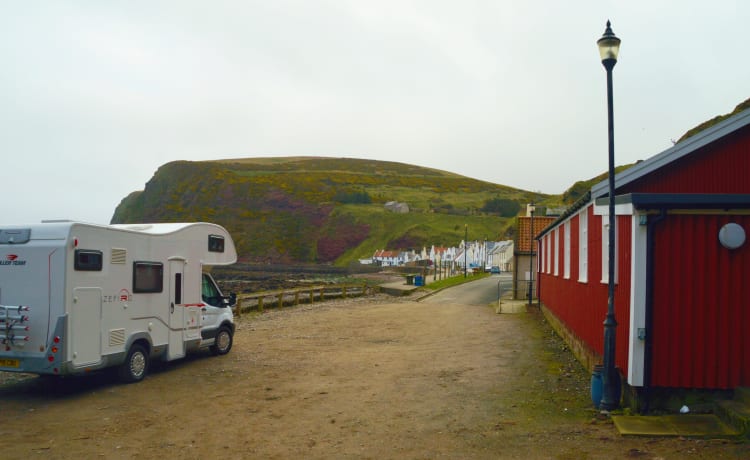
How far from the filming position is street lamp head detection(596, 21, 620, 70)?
8742mm

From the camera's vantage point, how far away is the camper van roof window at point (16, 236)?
33.5ft

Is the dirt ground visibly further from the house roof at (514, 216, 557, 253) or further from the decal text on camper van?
the house roof at (514, 216, 557, 253)

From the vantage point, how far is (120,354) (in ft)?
36.2

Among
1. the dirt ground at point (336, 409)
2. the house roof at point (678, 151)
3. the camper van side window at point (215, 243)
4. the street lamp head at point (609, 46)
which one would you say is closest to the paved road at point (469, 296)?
the dirt ground at point (336, 409)

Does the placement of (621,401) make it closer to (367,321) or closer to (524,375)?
(524,375)

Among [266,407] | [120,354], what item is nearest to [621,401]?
[266,407]

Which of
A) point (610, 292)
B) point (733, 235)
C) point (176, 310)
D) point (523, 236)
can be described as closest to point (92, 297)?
point (176, 310)

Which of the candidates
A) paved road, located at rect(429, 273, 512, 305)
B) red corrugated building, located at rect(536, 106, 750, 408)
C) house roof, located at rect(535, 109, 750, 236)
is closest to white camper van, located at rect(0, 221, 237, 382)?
house roof, located at rect(535, 109, 750, 236)

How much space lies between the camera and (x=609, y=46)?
8.76m

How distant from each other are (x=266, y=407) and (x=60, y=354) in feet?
10.4

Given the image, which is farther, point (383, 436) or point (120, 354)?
point (120, 354)

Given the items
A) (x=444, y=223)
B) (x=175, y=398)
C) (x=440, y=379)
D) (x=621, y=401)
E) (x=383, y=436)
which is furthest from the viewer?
(x=444, y=223)

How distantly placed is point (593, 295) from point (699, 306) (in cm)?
380

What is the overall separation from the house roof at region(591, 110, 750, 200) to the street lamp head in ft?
7.83
